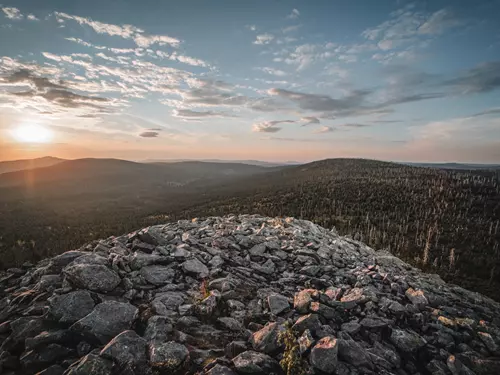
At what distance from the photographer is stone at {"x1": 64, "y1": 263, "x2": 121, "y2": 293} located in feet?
24.9

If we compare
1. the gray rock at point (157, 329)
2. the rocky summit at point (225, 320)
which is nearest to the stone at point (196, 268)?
the rocky summit at point (225, 320)

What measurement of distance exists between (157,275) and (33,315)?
3485 millimetres

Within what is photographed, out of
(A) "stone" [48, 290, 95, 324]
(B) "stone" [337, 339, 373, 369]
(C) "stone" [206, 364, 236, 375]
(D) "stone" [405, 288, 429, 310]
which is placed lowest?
(D) "stone" [405, 288, 429, 310]

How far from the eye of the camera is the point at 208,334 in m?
6.67

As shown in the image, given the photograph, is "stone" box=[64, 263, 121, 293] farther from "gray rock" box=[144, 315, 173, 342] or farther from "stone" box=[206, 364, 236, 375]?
"stone" box=[206, 364, 236, 375]

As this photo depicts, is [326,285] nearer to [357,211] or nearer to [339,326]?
[339,326]

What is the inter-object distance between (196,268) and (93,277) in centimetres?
353

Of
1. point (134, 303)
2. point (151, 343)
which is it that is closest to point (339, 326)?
point (151, 343)

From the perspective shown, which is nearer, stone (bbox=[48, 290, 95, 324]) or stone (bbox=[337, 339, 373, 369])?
stone (bbox=[337, 339, 373, 369])

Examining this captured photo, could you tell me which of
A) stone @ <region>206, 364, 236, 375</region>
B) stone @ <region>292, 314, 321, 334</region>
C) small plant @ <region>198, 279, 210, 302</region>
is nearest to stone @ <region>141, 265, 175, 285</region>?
small plant @ <region>198, 279, 210, 302</region>

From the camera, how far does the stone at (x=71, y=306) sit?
6484 mm

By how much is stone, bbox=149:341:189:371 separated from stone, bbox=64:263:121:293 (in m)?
3.07

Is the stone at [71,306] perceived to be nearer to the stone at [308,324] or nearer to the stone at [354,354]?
the stone at [308,324]

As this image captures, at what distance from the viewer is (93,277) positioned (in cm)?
774
